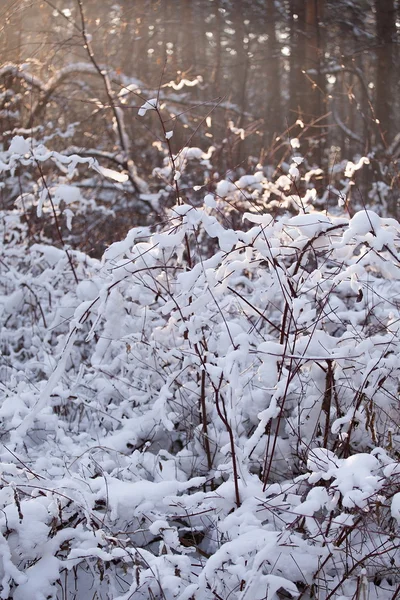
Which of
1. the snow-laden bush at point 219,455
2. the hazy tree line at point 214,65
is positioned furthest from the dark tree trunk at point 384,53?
the snow-laden bush at point 219,455

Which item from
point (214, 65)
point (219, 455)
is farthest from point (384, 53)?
point (219, 455)

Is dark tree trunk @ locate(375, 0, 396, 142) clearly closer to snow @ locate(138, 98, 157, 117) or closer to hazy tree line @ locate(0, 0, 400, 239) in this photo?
hazy tree line @ locate(0, 0, 400, 239)

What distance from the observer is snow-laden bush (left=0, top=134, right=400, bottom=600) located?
1.71 m

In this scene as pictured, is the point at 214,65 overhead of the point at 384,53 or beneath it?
beneath

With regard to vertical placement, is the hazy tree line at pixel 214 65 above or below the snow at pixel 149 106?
below

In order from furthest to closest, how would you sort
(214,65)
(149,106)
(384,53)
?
(214,65) < (384,53) < (149,106)

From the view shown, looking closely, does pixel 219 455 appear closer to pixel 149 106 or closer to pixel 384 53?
pixel 149 106

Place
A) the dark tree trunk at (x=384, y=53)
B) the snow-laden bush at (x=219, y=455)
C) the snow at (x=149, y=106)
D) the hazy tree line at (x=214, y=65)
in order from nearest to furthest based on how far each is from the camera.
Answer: the snow-laden bush at (x=219, y=455)
the snow at (x=149, y=106)
the hazy tree line at (x=214, y=65)
the dark tree trunk at (x=384, y=53)

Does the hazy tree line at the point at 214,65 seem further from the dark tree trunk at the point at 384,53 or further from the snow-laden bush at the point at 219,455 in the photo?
the snow-laden bush at the point at 219,455

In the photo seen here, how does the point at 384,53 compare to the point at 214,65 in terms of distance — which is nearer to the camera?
the point at 384,53

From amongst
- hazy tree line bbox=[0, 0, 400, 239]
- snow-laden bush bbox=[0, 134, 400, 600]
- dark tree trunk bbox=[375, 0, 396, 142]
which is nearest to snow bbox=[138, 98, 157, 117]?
snow-laden bush bbox=[0, 134, 400, 600]

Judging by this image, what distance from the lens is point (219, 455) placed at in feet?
7.93

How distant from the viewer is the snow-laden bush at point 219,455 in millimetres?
1710

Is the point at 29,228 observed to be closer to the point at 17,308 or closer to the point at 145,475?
Answer: the point at 17,308
